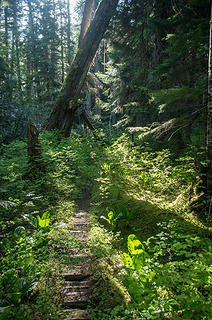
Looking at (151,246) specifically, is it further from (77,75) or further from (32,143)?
(77,75)

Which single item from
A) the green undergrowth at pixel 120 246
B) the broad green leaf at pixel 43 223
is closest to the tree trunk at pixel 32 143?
the green undergrowth at pixel 120 246

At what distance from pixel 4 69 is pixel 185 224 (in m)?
10.9

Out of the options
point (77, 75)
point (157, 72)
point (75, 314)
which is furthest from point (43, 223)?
point (77, 75)

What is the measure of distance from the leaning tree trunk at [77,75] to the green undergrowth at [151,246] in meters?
4.32

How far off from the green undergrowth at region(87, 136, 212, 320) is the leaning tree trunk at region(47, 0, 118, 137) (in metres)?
4.32

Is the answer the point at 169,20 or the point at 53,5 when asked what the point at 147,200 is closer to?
the point at 169,20

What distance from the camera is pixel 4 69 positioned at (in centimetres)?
1007

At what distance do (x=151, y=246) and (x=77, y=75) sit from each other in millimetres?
8202

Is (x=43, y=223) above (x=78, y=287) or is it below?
above

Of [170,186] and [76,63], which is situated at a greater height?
[76,63]

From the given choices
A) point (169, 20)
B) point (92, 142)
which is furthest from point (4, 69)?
point (169, 20)

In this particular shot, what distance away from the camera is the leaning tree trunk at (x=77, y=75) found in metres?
8.73

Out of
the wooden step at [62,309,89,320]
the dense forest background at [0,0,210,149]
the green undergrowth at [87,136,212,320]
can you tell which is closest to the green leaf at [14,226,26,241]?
the green undergrowth at [87,136,212,320]

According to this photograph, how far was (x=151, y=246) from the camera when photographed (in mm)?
3217
